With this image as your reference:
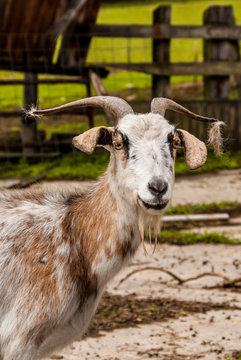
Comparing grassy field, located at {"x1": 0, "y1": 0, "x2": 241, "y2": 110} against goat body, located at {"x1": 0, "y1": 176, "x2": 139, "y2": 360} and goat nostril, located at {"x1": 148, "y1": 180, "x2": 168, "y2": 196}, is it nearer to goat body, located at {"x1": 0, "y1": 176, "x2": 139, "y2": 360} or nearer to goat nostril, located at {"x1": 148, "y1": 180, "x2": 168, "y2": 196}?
goat body, located at {"x1": 0, "y1": 176, "x2": 139, "y2": 360}

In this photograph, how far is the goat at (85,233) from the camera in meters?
4.24

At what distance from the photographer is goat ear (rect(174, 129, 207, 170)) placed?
14.3ft

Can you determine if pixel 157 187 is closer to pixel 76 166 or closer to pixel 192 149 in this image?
pixel 192 149

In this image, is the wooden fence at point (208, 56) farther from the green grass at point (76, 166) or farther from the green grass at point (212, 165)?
the green grass at point (76, 166)

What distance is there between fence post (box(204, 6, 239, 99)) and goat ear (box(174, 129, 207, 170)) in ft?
25.2

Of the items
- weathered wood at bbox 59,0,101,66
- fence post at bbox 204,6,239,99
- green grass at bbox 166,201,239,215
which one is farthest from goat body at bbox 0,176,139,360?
weathered wood at bbox 59,0,101,66

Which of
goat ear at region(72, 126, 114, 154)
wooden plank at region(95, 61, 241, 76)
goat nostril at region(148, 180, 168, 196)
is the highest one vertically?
wooden plank at region(95, 61, 241, 76)

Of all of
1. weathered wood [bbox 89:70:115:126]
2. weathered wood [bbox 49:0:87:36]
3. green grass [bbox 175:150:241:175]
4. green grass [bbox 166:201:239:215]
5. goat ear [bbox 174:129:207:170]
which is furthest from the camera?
weathered wood [bbox 49:0:87:36]

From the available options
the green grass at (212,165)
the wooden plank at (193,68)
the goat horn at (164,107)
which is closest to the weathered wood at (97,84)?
the wooden plank at (193,68)

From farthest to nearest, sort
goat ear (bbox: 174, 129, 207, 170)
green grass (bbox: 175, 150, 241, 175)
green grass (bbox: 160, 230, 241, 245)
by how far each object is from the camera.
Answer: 1. green grass (bbox: 175, 150, 241, 175)
2. green grass (bbox: 160, 230, 241, 245)
3. goat ear (bbox: 174, 129, 207, 170)

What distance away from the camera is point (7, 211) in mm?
4770

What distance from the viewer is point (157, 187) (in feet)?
13.1

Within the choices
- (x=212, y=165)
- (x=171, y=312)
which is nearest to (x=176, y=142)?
(x=171, y=312)

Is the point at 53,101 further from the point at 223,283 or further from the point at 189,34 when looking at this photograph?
the point at 223,283
